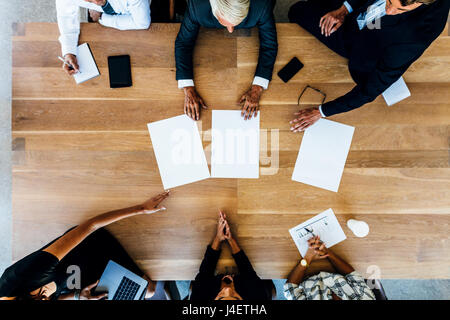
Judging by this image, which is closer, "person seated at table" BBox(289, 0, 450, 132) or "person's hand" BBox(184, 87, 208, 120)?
"person seated at table" BBox(289, 0, 450, 132)

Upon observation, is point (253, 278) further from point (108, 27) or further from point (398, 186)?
point (108, 27)

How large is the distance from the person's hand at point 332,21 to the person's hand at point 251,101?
400 millimetres

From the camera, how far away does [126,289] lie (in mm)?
1299

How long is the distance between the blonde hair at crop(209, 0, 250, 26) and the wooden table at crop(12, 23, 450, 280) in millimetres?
228

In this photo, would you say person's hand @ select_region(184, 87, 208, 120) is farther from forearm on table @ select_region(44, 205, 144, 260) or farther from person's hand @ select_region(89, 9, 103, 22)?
person's hand @ select_region(89, 9, 103, 22)

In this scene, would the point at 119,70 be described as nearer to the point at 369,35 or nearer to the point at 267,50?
the point at 267,50

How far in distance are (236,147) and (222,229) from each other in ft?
1.29

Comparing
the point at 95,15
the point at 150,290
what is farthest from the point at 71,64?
the point at 150,290

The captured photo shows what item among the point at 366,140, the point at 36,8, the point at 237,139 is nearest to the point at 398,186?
the point at 366,140

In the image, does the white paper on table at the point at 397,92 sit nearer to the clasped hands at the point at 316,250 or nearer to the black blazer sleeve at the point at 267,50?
the black blazer sleeve at the point at 267,50

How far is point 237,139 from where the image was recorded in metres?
1.27

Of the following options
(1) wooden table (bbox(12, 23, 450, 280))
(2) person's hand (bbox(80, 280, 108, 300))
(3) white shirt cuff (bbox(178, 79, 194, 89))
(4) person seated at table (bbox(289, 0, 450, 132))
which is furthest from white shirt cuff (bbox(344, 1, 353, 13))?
(2) person's hand (bbox(80, 280, 108, 300))

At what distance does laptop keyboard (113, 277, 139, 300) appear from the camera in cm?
129

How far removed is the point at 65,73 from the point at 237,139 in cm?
88
